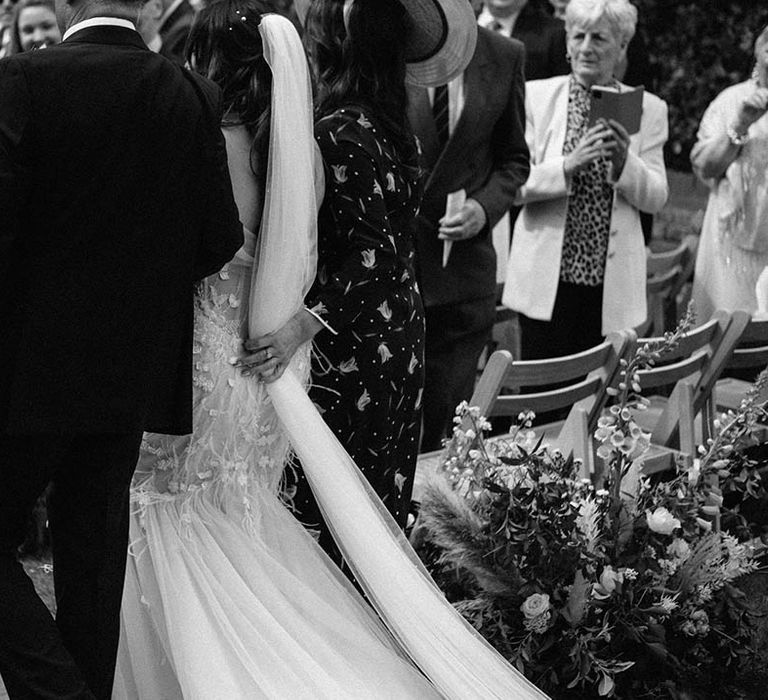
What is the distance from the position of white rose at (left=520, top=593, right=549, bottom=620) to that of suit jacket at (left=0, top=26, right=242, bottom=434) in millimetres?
1015

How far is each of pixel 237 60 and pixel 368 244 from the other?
526 mm

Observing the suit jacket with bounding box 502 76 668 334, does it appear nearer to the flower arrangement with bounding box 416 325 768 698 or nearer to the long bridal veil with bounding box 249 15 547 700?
the flower arrangement with bounding box 416 325 768 698

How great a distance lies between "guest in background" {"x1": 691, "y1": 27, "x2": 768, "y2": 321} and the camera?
561 cm

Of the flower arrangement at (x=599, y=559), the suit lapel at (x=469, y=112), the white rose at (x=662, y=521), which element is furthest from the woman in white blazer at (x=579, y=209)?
the white rose at (x=662, y=521)

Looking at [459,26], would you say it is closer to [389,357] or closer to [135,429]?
[389,357]

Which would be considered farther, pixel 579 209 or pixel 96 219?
pixel 579 209

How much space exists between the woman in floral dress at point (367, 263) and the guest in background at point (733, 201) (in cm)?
265


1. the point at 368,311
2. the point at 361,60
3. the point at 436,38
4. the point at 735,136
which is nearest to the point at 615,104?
the point at 735,136

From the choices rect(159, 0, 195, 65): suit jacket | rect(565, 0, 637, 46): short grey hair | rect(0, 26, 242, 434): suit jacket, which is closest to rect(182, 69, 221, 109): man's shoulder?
rect(0, 26, 242, 434): suit jacket

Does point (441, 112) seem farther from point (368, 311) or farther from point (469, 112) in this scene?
point (368, 311)

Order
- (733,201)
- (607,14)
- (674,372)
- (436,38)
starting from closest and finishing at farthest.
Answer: (436,38)
(674,372)
(607,14)
(733,201)

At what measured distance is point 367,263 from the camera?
3158mm

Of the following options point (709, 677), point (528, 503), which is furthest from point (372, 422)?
point (709, 677)

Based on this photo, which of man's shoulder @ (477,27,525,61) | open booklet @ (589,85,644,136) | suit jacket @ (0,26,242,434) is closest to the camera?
suit jacket @ (0,26,242,434)
